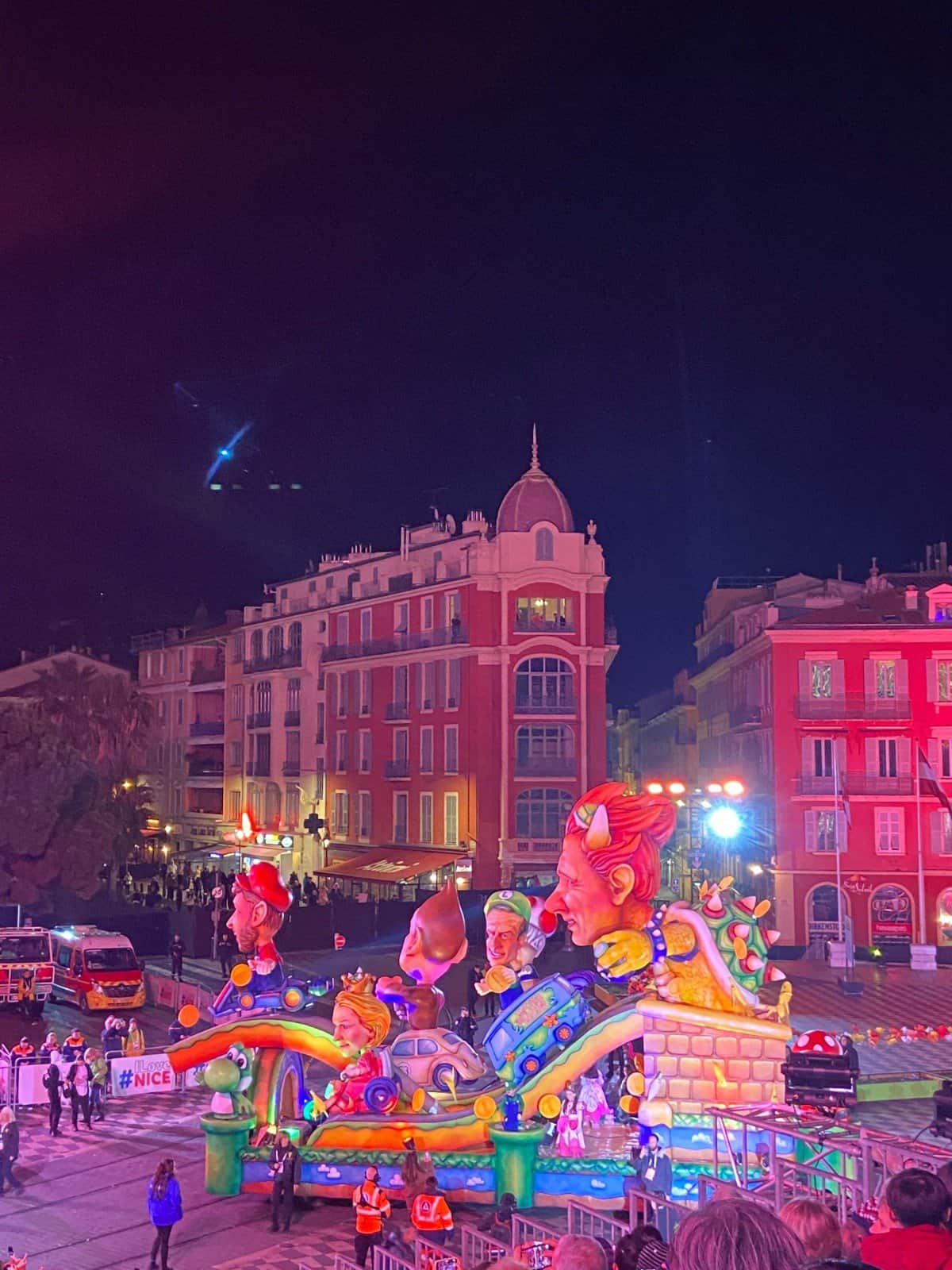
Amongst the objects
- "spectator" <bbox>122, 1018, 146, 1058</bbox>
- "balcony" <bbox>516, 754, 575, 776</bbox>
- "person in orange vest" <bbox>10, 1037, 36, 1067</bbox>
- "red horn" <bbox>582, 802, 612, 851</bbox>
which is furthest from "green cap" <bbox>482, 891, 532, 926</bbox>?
"balcony" <bbox>516, 754, 575, 776</bbox>

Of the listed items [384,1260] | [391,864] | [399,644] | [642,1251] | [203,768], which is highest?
[399,644]

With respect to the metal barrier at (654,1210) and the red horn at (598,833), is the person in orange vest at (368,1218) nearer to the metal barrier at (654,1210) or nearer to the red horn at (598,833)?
the metal barrier at (654,1210)

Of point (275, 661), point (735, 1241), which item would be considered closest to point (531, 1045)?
point (735, 1241)

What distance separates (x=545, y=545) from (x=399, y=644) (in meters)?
7.89

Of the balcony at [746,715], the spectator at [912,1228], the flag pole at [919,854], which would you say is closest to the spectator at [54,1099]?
the spectator at [912,1228]

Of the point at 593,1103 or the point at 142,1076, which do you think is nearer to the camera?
the point at 593,1103

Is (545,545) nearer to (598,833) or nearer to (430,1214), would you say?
(598,833)

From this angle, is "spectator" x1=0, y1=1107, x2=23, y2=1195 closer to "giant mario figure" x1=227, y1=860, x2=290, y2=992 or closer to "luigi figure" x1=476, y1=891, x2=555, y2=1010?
"giant mario figure" x1=227, y1=860, x2=290, y2=992

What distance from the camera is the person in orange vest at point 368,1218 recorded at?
547 inches

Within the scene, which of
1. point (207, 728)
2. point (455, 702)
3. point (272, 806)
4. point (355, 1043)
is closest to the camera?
point (355, 1043)

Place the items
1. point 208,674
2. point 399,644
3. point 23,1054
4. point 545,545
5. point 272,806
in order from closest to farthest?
point 23,1054 → point 545,545 → point 399,644 → point 272,806 → point 208,674

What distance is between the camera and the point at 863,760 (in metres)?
44.9

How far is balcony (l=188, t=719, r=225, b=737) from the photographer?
6794 centimetres

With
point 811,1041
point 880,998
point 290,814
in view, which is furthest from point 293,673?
point 811,1041
